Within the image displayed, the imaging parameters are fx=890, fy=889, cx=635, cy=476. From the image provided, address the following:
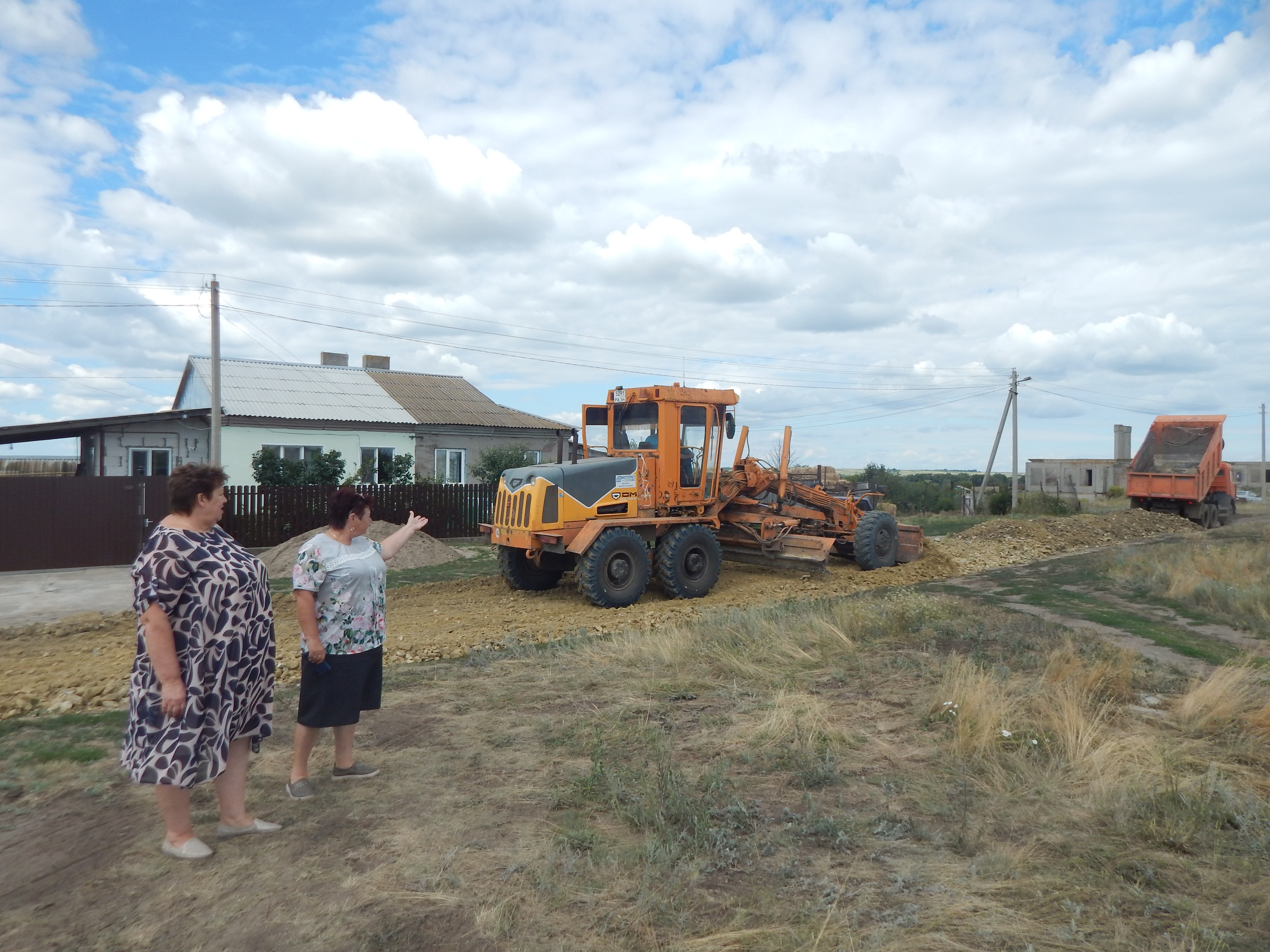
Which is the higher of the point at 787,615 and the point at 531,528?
the point at 531,528

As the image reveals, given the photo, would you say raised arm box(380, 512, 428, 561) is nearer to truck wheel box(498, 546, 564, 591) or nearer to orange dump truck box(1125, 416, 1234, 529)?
truck wheel box(498, 546, 564, 591)

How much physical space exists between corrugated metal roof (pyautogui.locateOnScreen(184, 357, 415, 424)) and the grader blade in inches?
557

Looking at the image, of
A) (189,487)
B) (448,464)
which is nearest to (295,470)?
(448,464)

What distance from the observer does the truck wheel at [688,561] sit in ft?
36.8

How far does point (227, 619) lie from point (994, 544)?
16.2 m

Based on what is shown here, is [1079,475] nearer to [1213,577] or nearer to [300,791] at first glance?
[1213,577]

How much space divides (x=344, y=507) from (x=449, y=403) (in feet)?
78.5

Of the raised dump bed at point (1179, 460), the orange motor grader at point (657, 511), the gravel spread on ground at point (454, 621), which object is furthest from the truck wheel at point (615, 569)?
the raised dump bed at point (1179, 460)

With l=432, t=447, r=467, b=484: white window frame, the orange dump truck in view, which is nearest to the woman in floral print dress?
l=432, t=447, r=467, b=484: white window frame

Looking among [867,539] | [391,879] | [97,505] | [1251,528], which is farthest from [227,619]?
[1251,528]

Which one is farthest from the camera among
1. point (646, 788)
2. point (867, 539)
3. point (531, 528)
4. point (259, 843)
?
point (867, 539)

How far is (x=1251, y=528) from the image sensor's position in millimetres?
21984

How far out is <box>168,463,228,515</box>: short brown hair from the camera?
3.84 metres

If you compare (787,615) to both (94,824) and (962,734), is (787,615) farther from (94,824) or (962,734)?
(94,824)
